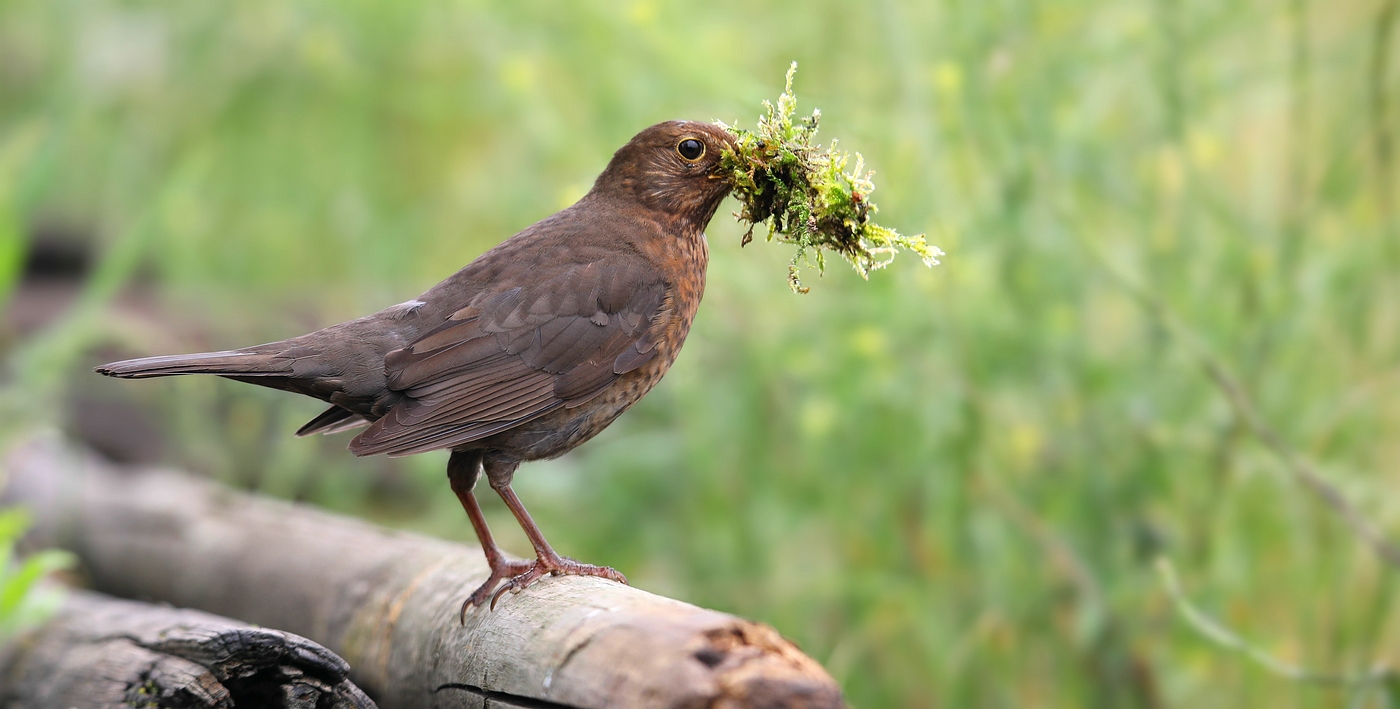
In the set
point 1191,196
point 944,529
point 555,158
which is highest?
point 1191,196

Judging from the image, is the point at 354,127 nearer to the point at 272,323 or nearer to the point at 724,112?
the point at 272,323

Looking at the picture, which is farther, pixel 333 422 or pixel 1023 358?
pixel 1023 358

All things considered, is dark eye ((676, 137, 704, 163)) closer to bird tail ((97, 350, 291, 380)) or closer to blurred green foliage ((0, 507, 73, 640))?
bird tail ((97, 350, 291, 380))

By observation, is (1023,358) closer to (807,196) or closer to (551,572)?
(807,196)

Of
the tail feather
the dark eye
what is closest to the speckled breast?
the dark eye

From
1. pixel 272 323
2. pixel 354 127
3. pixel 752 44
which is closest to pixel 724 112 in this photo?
pixel 752 44

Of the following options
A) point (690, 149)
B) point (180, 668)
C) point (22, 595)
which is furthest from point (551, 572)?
point (22, 595)
